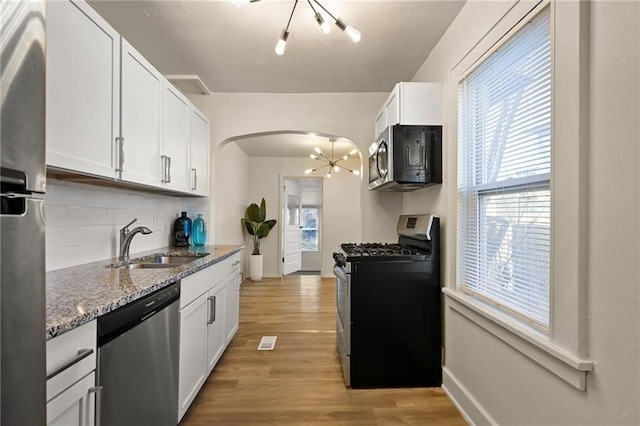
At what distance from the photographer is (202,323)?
6.54 ft

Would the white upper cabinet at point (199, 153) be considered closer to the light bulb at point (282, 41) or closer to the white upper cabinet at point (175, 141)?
the white upper cabinet at point (175, 141)

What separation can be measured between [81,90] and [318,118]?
87.6 inches

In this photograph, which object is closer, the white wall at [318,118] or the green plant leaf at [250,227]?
the white wall at [318,118]

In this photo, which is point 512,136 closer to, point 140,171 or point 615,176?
point 615,176

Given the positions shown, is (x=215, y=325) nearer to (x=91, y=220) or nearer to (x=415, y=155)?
(x=91, y=220)

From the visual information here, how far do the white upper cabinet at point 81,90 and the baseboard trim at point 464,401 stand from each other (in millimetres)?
2404

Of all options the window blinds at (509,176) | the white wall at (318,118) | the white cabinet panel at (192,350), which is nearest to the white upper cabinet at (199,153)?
the white wall at (318,118)

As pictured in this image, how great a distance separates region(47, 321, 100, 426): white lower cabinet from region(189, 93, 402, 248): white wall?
2.43 m

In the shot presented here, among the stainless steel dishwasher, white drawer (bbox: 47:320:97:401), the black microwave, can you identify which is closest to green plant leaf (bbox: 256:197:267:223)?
the black microwave

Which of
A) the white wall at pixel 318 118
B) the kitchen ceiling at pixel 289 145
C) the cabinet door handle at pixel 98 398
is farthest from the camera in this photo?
the kitchen ceiling at pixel 289 145

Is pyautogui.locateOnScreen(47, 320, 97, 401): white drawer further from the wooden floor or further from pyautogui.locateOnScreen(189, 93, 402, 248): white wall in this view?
pyautogui.locateOnScreen(189, 93, 402, 248): white wall

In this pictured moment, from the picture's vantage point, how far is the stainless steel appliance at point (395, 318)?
2.17 meters

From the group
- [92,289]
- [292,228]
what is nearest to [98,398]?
[92,289]

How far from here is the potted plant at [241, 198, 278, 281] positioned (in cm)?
571
